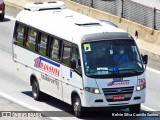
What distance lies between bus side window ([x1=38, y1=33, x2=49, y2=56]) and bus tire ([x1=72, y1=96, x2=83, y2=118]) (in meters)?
2.45

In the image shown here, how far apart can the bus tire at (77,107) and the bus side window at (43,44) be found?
2.45m

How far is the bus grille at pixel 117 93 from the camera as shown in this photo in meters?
20.8

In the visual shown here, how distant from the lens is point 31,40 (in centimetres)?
2452

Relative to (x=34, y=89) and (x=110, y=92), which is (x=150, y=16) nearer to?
(x=34, y=89)

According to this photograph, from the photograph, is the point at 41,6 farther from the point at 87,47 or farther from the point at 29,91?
the point at 87,47

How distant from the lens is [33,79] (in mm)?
24531

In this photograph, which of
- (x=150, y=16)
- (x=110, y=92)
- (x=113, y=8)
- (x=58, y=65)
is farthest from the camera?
(x=113, y=8)

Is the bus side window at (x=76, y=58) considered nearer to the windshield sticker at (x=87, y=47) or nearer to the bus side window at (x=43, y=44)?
the windshield sticker at (x=87, y=47)

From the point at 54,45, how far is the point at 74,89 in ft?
6.83

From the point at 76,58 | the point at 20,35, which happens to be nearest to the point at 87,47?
the point at 76,58

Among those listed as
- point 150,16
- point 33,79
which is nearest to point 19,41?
point 33,79

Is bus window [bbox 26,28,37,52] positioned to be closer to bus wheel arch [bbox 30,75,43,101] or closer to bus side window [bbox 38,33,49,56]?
bus side window [bbox 38,33,49,56]

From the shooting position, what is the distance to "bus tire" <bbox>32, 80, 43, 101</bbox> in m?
24.2

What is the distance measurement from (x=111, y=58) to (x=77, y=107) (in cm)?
171
